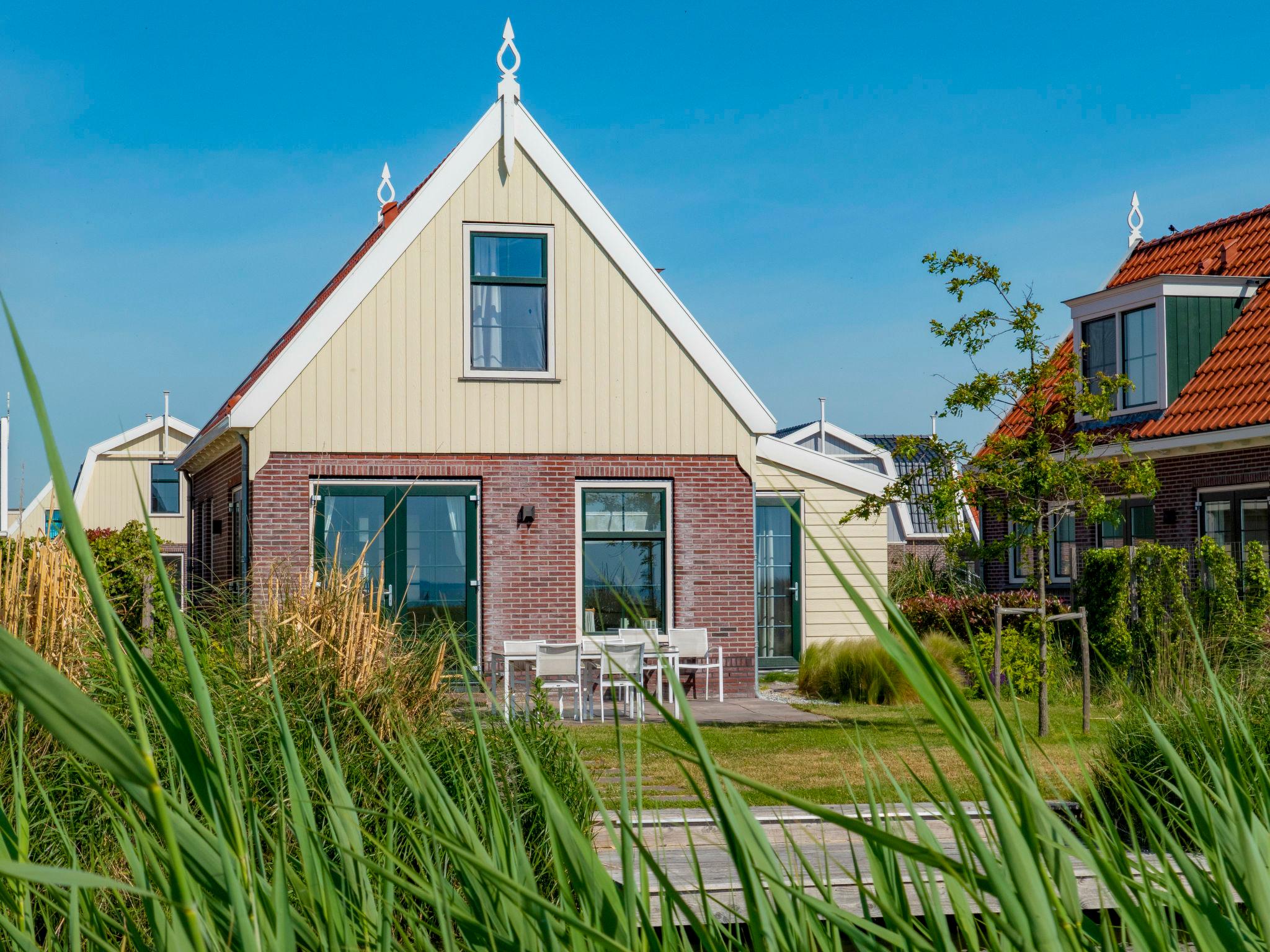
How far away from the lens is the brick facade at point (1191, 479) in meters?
15.0

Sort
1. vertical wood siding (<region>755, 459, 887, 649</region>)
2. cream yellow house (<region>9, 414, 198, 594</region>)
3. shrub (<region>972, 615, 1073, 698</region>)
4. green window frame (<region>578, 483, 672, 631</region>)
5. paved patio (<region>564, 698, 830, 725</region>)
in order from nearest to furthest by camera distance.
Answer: shrub (<region>972, 615, 1073, 698</region>), paved patio (<region>564, 698, 830, 725</region>), green window frame (<region>578, 483, 672, 631</region>), vertical wood siding (<region>755, 459, 887, 649</region>), cream yellow house (<region>9, 414, 198, 594</region>)

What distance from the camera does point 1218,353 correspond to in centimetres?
1648

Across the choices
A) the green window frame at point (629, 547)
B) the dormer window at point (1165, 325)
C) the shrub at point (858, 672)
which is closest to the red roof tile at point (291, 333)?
the green window frame at point (629, 547)

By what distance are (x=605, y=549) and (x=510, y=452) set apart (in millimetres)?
1499

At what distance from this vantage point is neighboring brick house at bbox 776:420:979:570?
27.5 metres

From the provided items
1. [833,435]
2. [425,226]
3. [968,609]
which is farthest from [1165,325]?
[833,435]

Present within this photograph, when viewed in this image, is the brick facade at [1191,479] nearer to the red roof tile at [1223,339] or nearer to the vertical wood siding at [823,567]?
the red roof tile at [1223,339]

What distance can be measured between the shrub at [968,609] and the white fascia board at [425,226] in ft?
11.5

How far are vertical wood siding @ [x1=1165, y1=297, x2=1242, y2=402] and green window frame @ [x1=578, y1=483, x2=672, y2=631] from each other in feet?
23.4

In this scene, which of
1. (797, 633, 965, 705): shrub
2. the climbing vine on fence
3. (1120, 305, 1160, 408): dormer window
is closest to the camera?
the climbing vine on fence

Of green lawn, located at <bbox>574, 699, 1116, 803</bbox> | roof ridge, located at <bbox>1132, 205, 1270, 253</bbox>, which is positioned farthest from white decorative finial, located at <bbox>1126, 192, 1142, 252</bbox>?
green lawn, located at <bbox>574, 699, 1116, 803</bbox>

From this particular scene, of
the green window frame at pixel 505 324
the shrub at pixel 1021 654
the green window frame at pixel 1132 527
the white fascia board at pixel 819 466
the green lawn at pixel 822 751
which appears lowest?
the green lawn at pixel 822 751

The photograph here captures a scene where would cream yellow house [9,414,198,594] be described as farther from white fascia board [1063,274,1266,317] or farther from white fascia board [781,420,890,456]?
white fascia board [1063,274,1266,317]

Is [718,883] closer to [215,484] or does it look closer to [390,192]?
[215,484]
